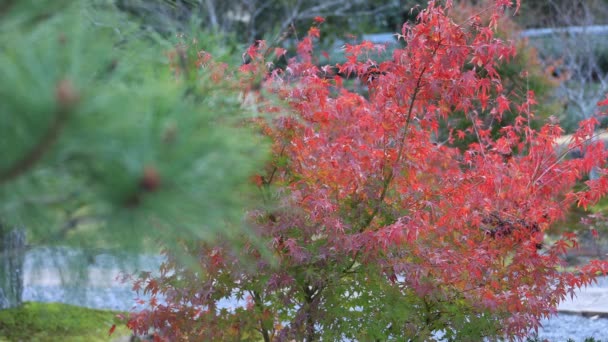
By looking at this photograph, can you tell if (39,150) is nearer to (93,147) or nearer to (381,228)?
(93,147)

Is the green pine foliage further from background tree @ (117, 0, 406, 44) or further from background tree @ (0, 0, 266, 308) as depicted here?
background tree @ (117, 0, 406, 44)

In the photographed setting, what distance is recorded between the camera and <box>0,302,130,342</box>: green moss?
19.2 ft

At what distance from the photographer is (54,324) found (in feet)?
19.9

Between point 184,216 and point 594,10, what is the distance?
521 inches

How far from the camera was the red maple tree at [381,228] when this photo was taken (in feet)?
12.3

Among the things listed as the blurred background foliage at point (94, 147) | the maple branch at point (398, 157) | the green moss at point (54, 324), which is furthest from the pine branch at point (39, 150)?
the green moss at point (54, 324)

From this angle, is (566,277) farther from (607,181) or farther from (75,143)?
(75,143)

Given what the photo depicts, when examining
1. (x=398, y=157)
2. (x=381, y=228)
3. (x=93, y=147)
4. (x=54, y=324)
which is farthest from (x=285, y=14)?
(x=93, y=147)

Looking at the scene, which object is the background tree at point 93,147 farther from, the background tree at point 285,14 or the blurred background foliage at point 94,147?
the background tree at point 285,14

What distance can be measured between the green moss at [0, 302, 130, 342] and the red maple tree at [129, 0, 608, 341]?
219 cm

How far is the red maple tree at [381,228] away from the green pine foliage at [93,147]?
6.84 feet

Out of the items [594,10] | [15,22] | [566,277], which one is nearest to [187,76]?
[15,22]

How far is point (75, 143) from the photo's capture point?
1328 mm

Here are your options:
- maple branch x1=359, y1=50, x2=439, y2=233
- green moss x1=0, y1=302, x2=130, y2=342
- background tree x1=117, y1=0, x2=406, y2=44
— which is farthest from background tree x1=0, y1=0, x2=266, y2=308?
background tree x1=117, y1=0, x2=406, y2=44
